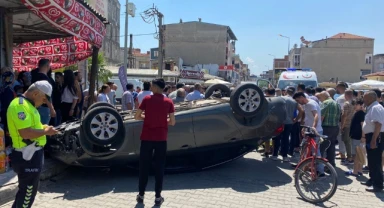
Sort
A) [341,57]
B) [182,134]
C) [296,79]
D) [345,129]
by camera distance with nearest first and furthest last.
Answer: [182,134], [345,129], [296,79], [341,57]

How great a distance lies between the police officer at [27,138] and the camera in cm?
347

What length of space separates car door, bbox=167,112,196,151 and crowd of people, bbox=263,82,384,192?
90.7 inches

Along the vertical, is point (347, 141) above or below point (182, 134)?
below

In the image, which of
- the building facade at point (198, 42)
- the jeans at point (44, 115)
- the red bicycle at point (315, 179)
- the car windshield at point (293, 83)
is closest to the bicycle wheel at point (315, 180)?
the red bicycle at point (315, 179)

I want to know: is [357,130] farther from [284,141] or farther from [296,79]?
[296,79]

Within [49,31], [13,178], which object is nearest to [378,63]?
[49,31]

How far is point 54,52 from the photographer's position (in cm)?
1108

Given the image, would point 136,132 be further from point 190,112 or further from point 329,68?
point 329,68

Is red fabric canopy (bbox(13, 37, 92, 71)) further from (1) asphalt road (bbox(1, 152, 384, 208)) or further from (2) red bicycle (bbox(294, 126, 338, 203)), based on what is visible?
(2) red bicycle (bbox(294, 126, 338, 203))

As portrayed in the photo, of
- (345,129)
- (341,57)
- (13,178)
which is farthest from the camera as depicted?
(341,57)

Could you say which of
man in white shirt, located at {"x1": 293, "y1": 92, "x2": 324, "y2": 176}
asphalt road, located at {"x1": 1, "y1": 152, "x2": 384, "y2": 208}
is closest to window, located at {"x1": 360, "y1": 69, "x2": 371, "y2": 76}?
asphalt road, located at {"x1": 1, "y1": 152, "x2": 384, "y2": 208}

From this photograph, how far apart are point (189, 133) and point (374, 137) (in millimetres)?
3137

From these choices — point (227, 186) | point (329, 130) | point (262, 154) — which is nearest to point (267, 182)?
point (227, 186)

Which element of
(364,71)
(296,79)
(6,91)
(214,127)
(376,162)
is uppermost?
(364,71)
